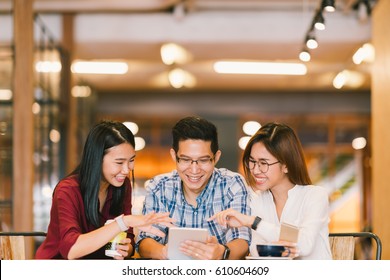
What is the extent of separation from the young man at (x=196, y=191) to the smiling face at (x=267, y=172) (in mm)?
125

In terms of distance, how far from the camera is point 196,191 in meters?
3.04

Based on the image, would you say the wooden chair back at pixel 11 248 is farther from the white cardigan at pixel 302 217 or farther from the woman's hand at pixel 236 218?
the white cardigan at pixel 302 217

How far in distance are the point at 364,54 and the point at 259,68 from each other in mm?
1686

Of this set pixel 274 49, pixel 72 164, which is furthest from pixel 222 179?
pixel 72 164

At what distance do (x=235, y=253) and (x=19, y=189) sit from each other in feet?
10.7

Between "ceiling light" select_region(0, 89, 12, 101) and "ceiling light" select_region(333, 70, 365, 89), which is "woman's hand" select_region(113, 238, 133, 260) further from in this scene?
"ceiling light" select_region(333, 70, 365, 89)

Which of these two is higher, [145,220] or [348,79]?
[348,79]

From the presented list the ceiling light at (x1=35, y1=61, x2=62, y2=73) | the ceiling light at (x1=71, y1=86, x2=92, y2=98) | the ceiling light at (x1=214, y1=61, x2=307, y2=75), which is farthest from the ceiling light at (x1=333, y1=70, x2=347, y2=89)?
the ceiling light at (x1=35, y1=61, x2=62, y2=73)

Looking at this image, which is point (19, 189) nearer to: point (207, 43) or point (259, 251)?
point (207, 43)

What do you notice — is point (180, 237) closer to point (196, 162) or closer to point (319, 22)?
point (196, 162)

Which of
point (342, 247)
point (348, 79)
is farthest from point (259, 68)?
point (342, 247)

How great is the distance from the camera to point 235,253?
2824 millimetres

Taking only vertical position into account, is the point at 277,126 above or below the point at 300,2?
below

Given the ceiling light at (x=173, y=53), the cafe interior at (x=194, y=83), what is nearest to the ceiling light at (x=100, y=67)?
the cafe interior at (x=194, y=83)
